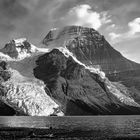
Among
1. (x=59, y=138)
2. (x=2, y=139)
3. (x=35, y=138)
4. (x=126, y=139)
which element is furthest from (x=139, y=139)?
(x=2, y=139)

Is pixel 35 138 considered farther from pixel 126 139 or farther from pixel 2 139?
pixel 126 139

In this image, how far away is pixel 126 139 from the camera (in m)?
120

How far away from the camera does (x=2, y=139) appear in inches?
4579

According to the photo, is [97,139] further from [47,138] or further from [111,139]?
[47,138]

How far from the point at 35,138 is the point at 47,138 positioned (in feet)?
13.6

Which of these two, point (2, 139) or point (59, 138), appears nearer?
point (2, 139)

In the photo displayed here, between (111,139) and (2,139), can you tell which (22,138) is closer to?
(2,139)

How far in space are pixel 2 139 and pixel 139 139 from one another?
44.9 metres

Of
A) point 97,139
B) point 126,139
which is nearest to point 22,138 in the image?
point 97,139

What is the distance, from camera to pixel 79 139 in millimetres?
121688

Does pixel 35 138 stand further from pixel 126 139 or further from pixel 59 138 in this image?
pixel 126 139

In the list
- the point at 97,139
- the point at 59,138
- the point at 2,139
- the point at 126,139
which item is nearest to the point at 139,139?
the point at 126,139

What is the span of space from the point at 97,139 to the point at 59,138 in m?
13.5

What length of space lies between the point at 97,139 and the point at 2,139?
30.9m
